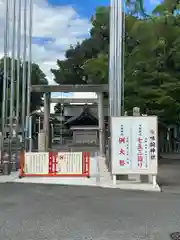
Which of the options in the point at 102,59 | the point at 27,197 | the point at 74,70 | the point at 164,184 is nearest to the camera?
the point at 27,197

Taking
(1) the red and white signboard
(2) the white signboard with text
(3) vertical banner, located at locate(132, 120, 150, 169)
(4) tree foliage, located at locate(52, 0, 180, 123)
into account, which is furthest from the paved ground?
(4) tree foliage, located at locate(52, 0, 180, 123)

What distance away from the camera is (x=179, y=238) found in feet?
21.6

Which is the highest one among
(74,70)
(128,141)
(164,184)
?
(74,70)

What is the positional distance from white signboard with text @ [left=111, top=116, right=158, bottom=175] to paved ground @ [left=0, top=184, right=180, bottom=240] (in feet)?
4.79

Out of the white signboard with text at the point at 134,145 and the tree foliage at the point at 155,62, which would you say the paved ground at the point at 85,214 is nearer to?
the white signboard with text at the point at 134,145

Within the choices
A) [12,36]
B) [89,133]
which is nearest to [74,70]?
[89,133]

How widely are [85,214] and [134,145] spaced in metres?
5.54

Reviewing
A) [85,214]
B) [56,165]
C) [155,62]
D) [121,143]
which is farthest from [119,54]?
[85,214]

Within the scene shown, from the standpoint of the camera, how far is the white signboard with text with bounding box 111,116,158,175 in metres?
13.6

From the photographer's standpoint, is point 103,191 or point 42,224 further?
point 103,191

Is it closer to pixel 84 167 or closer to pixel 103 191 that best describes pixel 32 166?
pixel 84 167

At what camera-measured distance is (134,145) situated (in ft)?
45.3

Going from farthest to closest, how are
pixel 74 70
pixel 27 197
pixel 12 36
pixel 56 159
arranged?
pixel 74 70 < pixel 12 36 < pixel 56 159 < pixel 27 197

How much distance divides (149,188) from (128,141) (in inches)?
67.4
